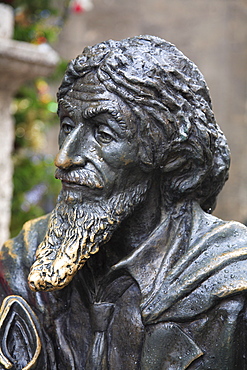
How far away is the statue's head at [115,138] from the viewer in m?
1.21

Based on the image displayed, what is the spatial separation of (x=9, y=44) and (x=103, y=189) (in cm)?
159

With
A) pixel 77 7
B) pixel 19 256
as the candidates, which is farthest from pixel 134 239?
pixel 77 7

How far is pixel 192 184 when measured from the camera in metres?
1.31

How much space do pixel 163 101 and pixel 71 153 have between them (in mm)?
232

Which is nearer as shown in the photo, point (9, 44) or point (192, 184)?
point (192, 184)

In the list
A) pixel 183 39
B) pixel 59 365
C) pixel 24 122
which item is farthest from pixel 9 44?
pixel 183 39

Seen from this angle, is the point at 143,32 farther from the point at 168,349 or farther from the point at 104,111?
the point at 168,349

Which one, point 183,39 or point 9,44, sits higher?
point 183,39

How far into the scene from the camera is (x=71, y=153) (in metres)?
1.24

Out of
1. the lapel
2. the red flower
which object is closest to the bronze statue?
the lapel

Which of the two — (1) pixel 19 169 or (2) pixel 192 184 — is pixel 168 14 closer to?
(1) pixel 19 169

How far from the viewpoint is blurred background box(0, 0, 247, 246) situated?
352cm

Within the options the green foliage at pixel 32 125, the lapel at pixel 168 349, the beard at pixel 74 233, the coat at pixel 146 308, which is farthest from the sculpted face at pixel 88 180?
the green foliage at pixel 32 125

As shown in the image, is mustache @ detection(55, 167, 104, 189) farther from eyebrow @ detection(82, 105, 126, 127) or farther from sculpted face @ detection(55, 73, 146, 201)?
eyebrow @ detection(82, 105, 126, 127)
